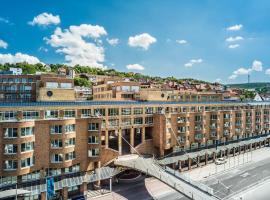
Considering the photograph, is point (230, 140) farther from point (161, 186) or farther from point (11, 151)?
point (11, 151)

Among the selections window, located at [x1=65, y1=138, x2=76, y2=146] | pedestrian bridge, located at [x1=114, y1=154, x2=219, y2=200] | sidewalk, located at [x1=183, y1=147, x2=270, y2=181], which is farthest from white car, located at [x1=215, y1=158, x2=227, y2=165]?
window, located at [x1=65, y1=138, x2=76, y2=146]

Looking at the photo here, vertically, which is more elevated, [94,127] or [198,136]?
[94,127]

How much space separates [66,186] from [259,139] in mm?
83610

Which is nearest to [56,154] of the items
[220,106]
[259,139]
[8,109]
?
[8,109]

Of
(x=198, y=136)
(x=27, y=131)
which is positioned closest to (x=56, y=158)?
(x=27, y=131)

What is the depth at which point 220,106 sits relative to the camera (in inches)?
3666

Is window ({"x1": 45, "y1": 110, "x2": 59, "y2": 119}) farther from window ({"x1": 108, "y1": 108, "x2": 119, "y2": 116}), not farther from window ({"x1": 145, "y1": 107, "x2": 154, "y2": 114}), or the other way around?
window ({"x1": 145, "y1": 107, "x2": 154, "y2": 114})

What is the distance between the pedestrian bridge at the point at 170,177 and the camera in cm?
4927

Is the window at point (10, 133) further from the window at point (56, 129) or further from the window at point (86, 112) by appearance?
the window at point (86, 112)

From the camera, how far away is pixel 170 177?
186 feet

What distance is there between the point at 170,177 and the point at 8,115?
35.5m

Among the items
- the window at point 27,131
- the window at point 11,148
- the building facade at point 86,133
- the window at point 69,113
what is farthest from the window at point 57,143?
the window at point 11,148

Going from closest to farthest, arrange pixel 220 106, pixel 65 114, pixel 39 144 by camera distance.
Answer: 1. pixel 39 144
2. pixel 65 114
3. pixel 220 106

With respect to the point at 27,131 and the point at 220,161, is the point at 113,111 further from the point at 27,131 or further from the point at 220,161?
the point at 220,161
